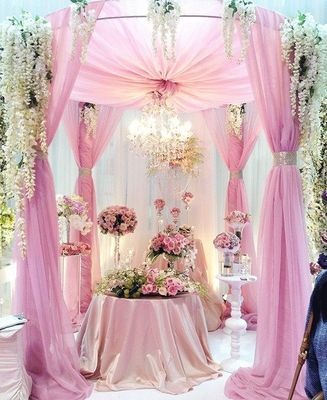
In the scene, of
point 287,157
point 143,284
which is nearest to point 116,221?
point 143,284

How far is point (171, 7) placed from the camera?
2959 mm

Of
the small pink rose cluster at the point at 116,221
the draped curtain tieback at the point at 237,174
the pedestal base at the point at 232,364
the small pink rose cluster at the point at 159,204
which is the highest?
the draped curtain tieback at the point at 237,174

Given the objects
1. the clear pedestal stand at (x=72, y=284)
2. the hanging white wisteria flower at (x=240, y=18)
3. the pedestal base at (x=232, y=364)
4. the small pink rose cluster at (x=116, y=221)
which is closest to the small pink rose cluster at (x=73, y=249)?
the clear pedestal stand at (x=72, y=284)

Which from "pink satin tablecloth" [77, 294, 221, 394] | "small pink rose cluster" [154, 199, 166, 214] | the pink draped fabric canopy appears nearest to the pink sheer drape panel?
the pink draped fabric canopy

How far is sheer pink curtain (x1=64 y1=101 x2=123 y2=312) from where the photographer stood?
211 inches

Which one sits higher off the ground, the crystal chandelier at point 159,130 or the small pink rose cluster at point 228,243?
the crystal chandelier at point 159,130

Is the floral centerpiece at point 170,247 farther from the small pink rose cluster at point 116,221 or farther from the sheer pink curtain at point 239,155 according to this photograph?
the sheer pink curtain at point 239,155

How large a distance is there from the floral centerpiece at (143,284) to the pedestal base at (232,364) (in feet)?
2.04

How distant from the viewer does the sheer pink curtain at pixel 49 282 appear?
309 cm

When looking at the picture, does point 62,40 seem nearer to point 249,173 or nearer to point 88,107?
point 88,107

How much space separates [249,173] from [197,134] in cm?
86

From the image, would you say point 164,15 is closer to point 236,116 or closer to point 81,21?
point 81,21

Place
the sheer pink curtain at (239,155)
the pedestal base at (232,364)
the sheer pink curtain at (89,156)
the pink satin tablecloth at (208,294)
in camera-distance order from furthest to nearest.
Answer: the sheer pink curtain at (89,156), the sheer pink curtain at (239,155), the pink satin tablecloth at (208,294), the pedestal base at (232,364)

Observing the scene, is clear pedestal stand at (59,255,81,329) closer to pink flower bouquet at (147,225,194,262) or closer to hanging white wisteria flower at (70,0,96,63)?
Answer: pink flower bouquet at (147,225,194,262)
